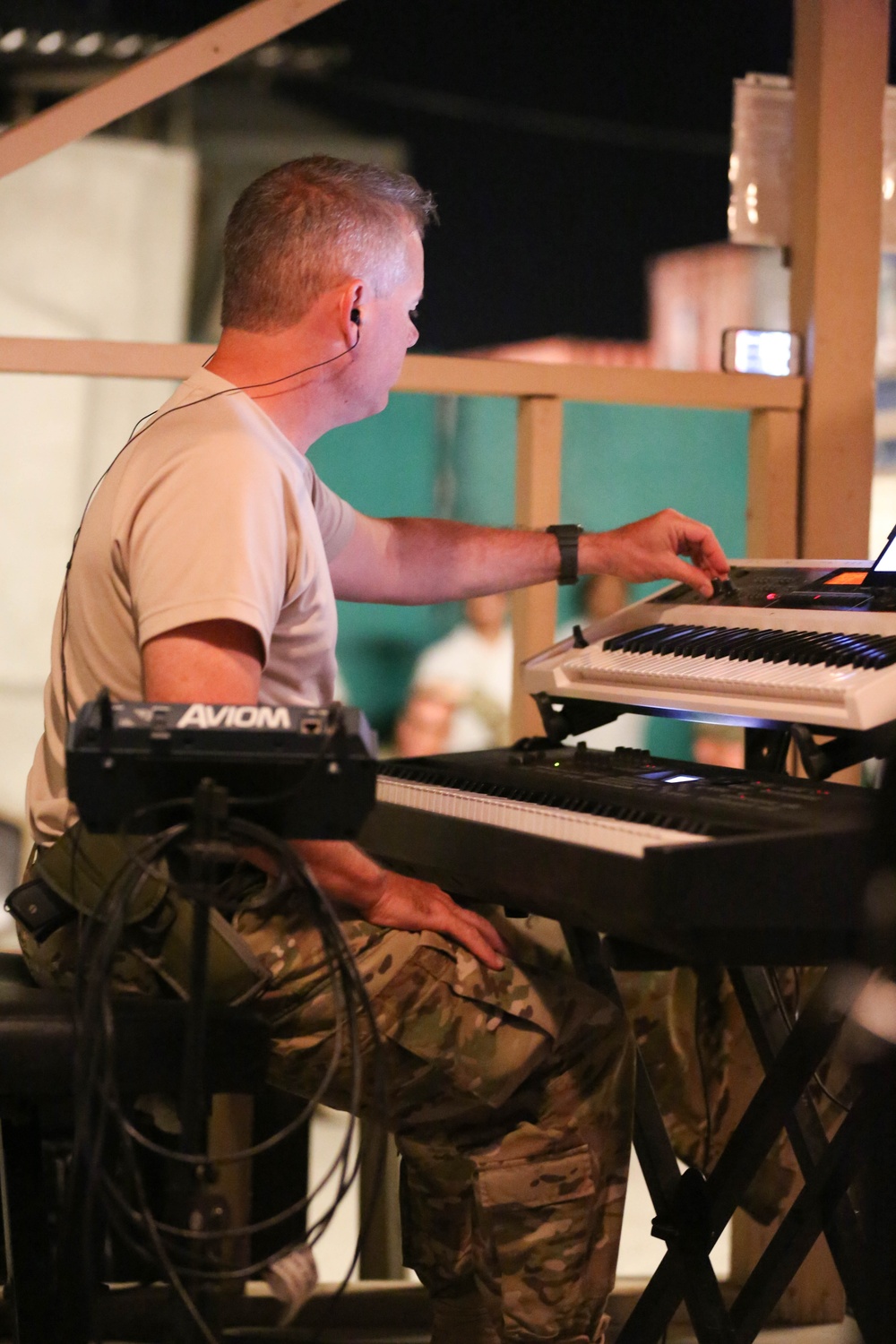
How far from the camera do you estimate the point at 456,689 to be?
671cm

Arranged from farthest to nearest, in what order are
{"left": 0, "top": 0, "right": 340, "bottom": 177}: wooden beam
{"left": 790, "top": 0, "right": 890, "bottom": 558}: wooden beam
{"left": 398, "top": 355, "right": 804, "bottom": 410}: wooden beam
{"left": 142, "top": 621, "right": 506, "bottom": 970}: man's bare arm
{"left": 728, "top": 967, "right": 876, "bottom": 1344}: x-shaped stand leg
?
{"left": 790, "top": 0, "right": 890, "bottom": 558}: wooden beam → {"left": 398, "top": 355, "right": 804, "bottom": 410}: wooden beam → {"left": 0, "top": 0, "right": 340, "bottom": 177}: wooden beam → {"left": 728, "top": 967, "right": 876, "bottom": 1344}: x-shaped stand leg → {"left": 142, "top": 621, "right": 506, "bottom": 970}: man's bare arm

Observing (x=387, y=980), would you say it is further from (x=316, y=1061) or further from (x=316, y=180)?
(x=316, y=180)

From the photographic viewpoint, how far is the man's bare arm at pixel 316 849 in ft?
4.80

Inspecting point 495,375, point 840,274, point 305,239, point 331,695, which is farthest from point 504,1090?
point 840,274

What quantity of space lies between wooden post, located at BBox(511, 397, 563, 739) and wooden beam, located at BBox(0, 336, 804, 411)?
0.04m

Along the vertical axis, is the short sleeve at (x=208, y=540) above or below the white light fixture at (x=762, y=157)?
below

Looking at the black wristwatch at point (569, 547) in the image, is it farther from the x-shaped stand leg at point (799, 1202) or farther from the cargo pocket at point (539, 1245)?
the cargo pocket at point (539, 1245)

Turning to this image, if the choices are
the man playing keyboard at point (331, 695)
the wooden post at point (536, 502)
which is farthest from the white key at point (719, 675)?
the wooden post at point (536, 502)

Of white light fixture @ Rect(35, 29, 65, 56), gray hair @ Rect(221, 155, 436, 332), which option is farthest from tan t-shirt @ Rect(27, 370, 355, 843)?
white light fixture @ Rect(35, 29, 65, 56)

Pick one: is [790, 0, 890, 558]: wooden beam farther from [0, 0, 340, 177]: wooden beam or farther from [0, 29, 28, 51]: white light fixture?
[0, 29, 28, 51]: white light fixture

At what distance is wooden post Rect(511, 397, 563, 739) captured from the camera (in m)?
2.50

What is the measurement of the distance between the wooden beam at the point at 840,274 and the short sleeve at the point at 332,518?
2.95 feet

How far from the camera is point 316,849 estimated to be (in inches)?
63.6

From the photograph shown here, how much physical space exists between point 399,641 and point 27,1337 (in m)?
5.34
